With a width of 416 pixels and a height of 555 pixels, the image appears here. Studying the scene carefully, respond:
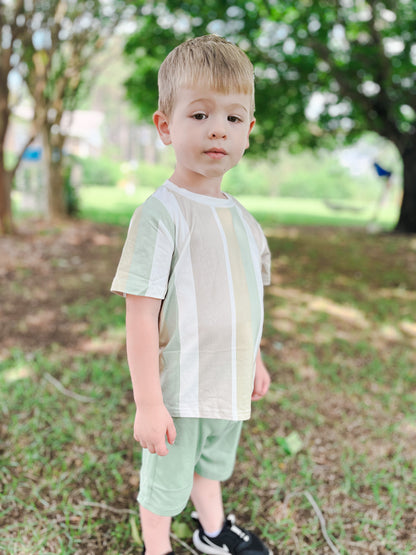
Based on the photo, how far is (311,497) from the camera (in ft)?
5.95

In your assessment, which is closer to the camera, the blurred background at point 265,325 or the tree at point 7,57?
the blurred background at point 265,325

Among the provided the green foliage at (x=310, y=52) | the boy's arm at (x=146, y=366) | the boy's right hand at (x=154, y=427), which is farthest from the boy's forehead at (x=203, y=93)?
the green foliage at (x=310, y=52)

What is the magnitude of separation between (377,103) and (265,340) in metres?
6.35

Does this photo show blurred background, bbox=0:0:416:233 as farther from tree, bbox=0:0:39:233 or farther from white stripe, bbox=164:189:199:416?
white stripe, bbox=164:189:199:416

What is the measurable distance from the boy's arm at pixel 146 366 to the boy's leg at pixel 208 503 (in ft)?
1.51

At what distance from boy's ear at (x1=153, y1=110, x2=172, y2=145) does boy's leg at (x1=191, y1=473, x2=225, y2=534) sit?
1.04m

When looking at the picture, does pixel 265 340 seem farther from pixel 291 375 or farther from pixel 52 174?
pixel 52 174

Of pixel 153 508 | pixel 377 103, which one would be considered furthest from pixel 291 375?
pixel 377 103

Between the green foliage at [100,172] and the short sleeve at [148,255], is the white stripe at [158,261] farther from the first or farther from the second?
the green foliage at [100,172]

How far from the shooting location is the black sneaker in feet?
4.96

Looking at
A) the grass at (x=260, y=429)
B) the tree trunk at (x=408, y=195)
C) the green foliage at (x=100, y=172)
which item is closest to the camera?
the grass at (x=260, y=429)

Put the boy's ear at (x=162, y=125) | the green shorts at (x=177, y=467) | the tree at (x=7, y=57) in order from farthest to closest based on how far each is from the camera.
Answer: the tree at (x=7, y=57)
the green shorts at (x=177, y=467)
the boy's ear at (x=162, y=125)

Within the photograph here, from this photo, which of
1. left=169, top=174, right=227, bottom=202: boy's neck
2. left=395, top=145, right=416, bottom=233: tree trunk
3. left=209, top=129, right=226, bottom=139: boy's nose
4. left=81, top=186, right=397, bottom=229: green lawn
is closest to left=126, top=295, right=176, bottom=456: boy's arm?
left=169, top=174, right=227, bottom=202: boy's neck

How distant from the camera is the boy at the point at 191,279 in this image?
1.04m
